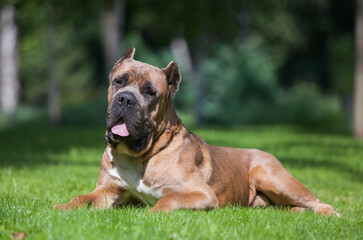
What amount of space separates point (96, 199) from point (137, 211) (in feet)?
2.06

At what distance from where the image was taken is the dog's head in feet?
15.2

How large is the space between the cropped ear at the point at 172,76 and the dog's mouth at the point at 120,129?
0.70m

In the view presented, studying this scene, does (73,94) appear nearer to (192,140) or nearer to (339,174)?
(339,174)

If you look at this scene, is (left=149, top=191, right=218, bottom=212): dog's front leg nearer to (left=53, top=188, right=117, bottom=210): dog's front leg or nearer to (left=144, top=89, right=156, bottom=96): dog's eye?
(left=53, top=188, right=117, bottom=210): dog's front leg

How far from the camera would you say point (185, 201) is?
457 cm

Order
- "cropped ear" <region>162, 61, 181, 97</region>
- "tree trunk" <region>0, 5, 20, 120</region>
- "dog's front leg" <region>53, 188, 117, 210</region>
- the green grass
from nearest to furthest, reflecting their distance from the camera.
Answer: the green grass
"dog's front leg" <region>53, 188, 117, 210</region>
"cropped ear" <region>162, 61, 181, 97</region>
"tree trunk" <region>0, 5, 20, 120</region>

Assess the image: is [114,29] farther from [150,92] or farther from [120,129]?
[120,129]

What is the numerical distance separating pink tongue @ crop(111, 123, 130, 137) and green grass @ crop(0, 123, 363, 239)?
703mm

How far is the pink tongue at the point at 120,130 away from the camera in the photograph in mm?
4645

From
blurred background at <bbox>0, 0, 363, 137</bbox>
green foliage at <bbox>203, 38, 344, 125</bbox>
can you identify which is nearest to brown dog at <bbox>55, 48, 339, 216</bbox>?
blurred background at <bbox>0, 0, 363, 137</bbox>

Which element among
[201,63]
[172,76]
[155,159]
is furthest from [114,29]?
[155,159]

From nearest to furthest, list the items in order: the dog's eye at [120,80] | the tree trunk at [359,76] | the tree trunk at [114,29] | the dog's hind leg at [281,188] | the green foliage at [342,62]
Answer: the dog's eye at [120,80]
the dog's hind leg at [281,188]
the tree trunk at [359,76]
the tree trunk at [114,29]
the green foliage at [342,62]

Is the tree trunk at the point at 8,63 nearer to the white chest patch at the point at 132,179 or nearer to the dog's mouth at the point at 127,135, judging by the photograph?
the white chest patch at the point at 132,179

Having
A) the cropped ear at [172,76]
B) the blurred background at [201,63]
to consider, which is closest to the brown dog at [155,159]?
the cropped ear at [172,76]
